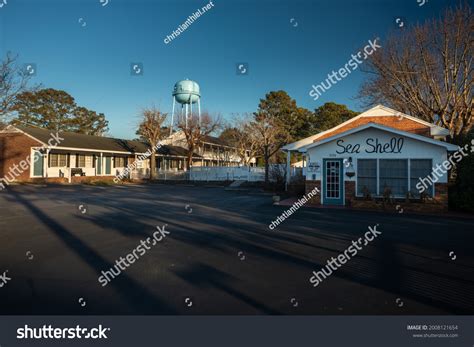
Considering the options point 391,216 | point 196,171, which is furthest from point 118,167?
point 391,216

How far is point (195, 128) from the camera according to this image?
36.7m

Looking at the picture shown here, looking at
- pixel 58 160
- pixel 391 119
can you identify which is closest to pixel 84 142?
pixel 58 160

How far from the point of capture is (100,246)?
701cm

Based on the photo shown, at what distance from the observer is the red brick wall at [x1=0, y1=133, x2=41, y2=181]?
2838 centimetres

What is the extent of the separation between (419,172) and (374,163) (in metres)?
1.91

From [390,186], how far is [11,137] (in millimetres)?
32906

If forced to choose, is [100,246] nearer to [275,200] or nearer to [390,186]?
[275,200]

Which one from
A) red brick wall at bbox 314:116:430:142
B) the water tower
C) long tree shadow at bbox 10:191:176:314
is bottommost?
long tree shadow at bbox 10:191:176:314

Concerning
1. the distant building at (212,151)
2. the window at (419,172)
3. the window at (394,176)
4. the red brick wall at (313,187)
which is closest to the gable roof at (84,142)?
the distant building at (212,151)

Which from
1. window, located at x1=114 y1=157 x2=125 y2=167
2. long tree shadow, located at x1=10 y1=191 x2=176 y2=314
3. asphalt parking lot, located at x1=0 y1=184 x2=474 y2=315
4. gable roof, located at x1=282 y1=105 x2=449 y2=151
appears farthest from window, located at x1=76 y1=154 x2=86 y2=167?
long tree shadow, located at x1=10 y1=191 x2=176 y2=314

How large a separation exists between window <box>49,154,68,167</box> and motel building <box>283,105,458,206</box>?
84.7 feet

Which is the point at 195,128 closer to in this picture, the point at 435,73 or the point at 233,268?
the point at 435,73

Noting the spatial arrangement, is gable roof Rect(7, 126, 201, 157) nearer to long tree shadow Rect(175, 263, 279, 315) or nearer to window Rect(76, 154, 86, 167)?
window Rect(76, 154, 86, 167)

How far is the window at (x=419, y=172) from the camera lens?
13.3m
